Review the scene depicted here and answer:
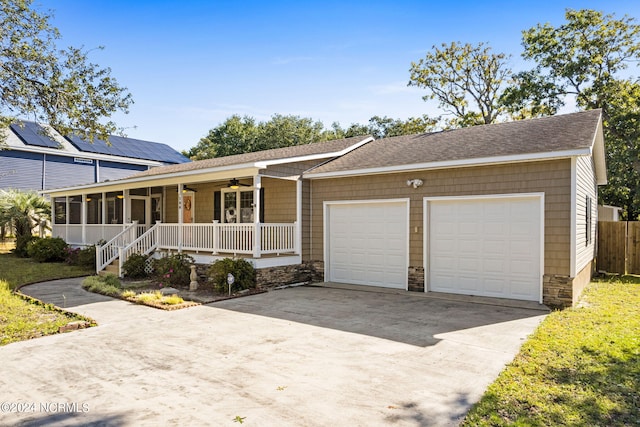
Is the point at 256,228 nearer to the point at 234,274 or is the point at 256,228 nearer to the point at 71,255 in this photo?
the point at 234,274

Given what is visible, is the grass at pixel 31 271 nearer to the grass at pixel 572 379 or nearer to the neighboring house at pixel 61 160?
the neighboring house at pixel 61 160

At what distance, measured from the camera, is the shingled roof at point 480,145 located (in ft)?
27.4

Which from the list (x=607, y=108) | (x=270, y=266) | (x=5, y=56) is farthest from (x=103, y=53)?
(x=607, y=108)

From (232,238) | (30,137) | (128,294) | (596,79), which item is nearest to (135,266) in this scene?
(128,294)

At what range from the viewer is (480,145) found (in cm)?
975

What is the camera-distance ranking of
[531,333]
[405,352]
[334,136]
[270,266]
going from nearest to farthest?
[405,352] < [531,333] < [270,266] < [334,136]

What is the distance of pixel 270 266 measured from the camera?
10.6 metres

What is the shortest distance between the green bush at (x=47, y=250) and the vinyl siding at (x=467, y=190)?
10973 millimetres

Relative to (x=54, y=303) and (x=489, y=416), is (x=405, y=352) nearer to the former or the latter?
(x=489, y=416)

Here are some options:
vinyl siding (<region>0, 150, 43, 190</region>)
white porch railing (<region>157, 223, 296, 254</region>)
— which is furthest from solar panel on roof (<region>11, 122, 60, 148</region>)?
white porch railing (<region>157, 223, 296, 254</region>)

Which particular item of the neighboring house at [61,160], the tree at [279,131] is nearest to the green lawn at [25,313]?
the neighboring house at [61,160]

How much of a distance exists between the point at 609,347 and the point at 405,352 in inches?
107

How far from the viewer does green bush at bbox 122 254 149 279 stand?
12.1m

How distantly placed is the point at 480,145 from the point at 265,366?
7.43 metres
